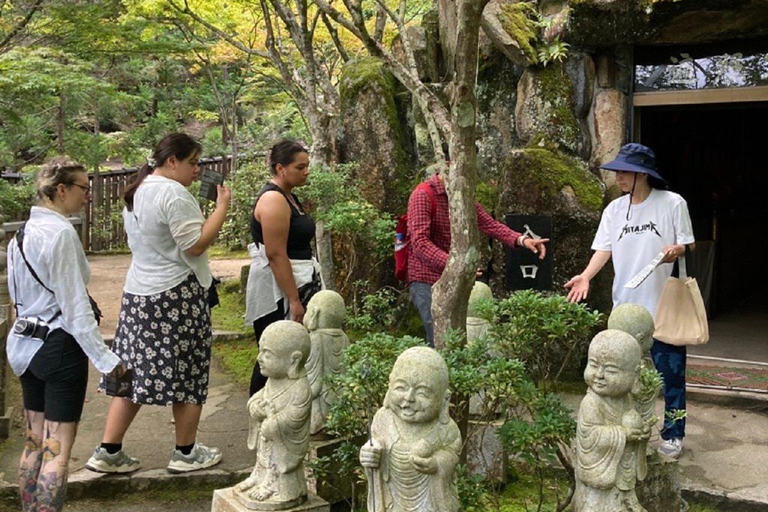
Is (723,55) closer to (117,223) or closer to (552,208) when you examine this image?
(552,208)

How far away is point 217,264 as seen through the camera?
14469 millimetres

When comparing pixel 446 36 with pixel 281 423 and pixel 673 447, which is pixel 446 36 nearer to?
pixel 673 447

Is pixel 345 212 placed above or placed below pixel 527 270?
above

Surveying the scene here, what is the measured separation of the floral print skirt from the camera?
4.93 meters

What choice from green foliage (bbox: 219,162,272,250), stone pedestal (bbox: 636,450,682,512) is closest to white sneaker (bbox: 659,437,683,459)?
stone pedestal (bbox: 636,450,682,512)

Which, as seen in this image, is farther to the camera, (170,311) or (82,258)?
(170,311)

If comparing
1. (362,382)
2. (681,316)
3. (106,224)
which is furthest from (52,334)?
(106,224)

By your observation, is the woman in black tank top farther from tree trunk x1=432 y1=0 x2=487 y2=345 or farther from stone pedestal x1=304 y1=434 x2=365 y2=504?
tree trunk x1=432 y1=0 x2=487 y2=345

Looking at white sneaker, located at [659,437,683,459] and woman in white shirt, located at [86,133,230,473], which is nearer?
woman in white shirt, located at [86,133,230,473]

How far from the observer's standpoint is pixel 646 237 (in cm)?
522

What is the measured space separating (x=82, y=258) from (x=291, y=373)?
1.18 meters

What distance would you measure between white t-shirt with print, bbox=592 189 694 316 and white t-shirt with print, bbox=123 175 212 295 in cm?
256

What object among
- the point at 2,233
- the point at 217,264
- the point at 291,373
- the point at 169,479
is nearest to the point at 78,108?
the point at 217,264

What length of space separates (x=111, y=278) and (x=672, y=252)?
1010 centimetres
